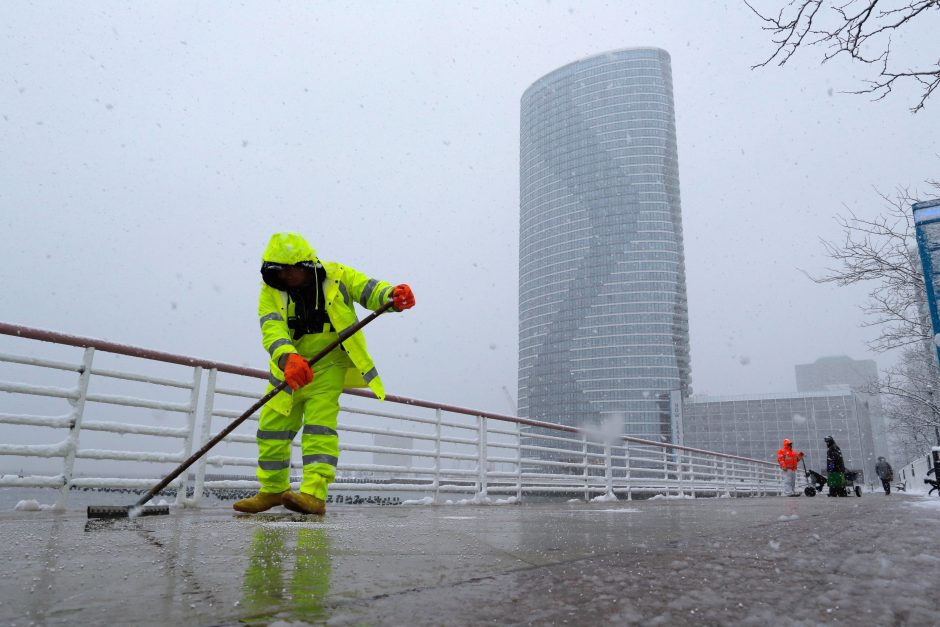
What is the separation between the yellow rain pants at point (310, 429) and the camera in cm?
370

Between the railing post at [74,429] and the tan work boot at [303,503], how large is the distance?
5.41 feet

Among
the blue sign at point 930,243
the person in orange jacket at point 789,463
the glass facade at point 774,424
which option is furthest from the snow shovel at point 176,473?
the glass facade at point 774,424

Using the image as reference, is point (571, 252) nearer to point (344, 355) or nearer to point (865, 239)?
point (865, 239)

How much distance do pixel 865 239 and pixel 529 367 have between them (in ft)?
360

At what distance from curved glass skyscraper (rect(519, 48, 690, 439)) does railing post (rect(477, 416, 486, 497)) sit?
98445 millimetres

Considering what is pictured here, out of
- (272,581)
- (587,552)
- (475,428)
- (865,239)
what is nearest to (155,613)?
(272,581)

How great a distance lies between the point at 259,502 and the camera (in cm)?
375

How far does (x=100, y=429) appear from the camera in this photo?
13.6 feet

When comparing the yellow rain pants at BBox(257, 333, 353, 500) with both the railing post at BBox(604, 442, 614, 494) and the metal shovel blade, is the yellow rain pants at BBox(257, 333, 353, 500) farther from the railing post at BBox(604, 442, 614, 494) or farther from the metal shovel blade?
the railing post at BBox(604, 442, 614, 494)

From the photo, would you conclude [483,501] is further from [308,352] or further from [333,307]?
[333,307]

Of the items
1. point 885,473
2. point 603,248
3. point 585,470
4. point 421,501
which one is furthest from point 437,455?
point 603,248

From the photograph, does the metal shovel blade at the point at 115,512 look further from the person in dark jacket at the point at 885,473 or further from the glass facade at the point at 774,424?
the glass facade at the point at 774,424

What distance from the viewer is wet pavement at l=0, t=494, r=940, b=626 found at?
907 mm

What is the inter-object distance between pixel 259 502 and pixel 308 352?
1022 mm
